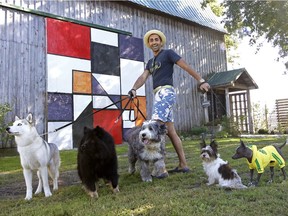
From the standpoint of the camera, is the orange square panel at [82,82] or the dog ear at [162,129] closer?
the dog ear at [162,129]

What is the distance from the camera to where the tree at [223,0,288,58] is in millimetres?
13820

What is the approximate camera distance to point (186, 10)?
17.9 meters

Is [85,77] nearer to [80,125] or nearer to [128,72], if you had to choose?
[80,125]

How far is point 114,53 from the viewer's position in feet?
44.4

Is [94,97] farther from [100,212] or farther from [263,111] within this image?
[263,111]

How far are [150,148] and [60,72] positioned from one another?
25.9 feet

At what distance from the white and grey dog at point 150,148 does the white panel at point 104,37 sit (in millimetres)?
8924

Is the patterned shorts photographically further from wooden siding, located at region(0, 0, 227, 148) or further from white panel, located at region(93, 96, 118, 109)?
white panel, located at region(93, 96, 118, 109)

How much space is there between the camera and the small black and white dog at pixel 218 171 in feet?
13.0

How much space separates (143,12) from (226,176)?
12.7 metres

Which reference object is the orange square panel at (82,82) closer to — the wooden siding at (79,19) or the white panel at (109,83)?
the white panel at (109,83)

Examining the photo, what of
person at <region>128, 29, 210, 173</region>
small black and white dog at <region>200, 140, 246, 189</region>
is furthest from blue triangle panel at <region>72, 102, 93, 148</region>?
small black and white dog at <region>200, 140, 246, 189</region>

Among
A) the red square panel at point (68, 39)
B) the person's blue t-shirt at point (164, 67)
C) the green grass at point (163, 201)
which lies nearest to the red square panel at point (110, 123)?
the red square panel at point (68, 39)

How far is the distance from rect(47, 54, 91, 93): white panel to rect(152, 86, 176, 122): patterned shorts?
23.4 ft
